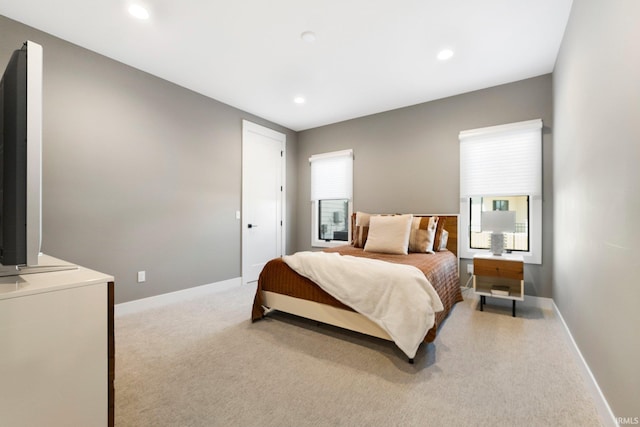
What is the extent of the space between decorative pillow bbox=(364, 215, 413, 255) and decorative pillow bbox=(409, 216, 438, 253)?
0.33 feet

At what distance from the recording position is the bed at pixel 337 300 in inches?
89.2

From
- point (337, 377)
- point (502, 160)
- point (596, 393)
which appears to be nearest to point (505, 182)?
point (502, 160)

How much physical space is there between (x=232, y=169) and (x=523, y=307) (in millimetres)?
4238

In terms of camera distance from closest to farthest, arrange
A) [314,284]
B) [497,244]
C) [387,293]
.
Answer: [387,293]
[314,284]
[497,244]

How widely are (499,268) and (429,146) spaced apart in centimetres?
191

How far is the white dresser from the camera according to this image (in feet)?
2.82

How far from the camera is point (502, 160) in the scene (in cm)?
336

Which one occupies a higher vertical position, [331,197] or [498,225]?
[331,197]

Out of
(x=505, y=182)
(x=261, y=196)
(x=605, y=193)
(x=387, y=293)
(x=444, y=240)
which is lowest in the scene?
(x=387, y=293)

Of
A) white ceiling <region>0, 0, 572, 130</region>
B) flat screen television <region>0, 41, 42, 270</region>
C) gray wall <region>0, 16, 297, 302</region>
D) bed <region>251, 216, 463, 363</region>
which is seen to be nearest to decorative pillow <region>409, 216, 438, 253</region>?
bed <region>251, 216, 463, 363</region>

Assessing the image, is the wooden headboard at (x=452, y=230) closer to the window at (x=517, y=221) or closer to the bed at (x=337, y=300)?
the bed at (x=337, y=300)

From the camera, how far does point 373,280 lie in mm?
2121

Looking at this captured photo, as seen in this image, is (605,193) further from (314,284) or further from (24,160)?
(24,160)

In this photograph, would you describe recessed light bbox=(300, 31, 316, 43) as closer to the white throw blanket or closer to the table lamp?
the white throw blanket
